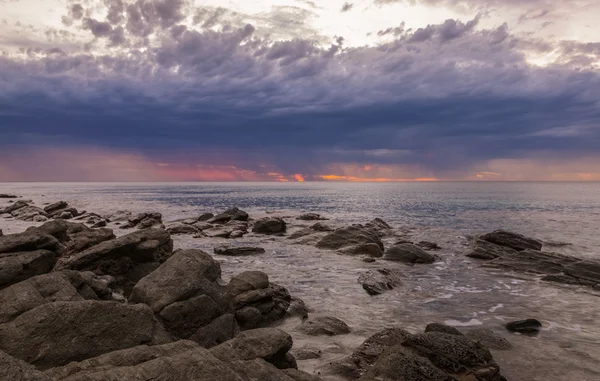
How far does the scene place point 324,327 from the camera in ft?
40.3

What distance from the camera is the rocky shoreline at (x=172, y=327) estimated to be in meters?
6.23

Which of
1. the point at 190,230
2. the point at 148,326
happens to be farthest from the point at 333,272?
the point at 190,230

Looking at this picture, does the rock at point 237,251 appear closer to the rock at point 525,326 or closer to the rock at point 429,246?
the rock at point 429,246

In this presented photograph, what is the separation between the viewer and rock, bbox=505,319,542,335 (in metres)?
12.7

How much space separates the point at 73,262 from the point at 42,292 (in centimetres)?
714

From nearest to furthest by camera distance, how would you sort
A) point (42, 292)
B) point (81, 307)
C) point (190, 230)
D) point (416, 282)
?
point (81, 307)
point (42, 292)
point (416, 282)
point (190, 230)

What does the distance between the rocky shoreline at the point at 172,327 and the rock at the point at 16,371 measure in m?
0.01

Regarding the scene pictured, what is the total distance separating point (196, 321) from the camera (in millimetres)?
10406

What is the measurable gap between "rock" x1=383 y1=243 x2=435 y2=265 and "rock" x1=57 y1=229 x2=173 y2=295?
14.4 meters

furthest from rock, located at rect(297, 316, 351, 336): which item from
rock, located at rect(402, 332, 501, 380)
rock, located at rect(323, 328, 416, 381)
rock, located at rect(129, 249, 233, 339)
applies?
rock, located at rect(402, 332, 501, 380)

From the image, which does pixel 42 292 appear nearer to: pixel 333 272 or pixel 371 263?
pixel 333 272

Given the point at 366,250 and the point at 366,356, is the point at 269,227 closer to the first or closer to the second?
the point at 366,250

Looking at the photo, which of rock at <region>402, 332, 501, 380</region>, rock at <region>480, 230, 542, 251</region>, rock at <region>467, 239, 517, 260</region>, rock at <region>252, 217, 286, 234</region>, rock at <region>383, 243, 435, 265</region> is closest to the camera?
rock at <region>402, 332, 501, 380</region>

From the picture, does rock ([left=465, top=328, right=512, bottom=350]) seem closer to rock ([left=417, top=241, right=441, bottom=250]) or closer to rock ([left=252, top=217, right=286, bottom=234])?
rock ([left=417, top=241, right=441, bottom=250])
